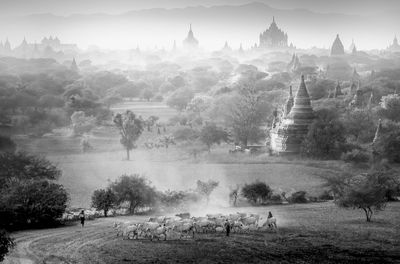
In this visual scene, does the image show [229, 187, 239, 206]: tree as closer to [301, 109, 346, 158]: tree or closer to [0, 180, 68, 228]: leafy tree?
[0, 180, 68, 228]: leafy tree

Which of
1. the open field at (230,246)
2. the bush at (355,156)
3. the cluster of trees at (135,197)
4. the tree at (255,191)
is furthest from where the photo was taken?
the bush at (355,156)

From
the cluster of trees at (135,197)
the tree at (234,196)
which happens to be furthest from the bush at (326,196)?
the cluster of trees at (135,197)

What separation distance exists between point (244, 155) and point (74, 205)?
2157 cm

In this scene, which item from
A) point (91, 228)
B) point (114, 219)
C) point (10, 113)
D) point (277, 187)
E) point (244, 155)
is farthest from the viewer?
point (10, 113)

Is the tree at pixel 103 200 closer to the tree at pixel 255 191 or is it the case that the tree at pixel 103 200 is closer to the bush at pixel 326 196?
the tree at pixel 255 191

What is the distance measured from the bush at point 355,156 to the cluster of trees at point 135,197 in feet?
57.4

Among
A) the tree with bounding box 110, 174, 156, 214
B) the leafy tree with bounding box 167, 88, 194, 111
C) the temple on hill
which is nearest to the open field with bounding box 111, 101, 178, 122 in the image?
the leafy tree with bounding box 167, 88, 194, 111

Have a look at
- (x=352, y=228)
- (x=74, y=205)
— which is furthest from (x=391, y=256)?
(x=74, y=205)

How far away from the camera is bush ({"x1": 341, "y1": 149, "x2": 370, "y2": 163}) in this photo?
185ft

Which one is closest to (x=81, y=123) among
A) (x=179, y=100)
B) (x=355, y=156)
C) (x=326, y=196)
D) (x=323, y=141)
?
(x=179, y=100)

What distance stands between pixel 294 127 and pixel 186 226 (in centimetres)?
3431

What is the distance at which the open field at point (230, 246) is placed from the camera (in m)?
25.8

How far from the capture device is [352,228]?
105ft

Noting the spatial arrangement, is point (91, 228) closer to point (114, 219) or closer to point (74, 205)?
point (114, 219)
